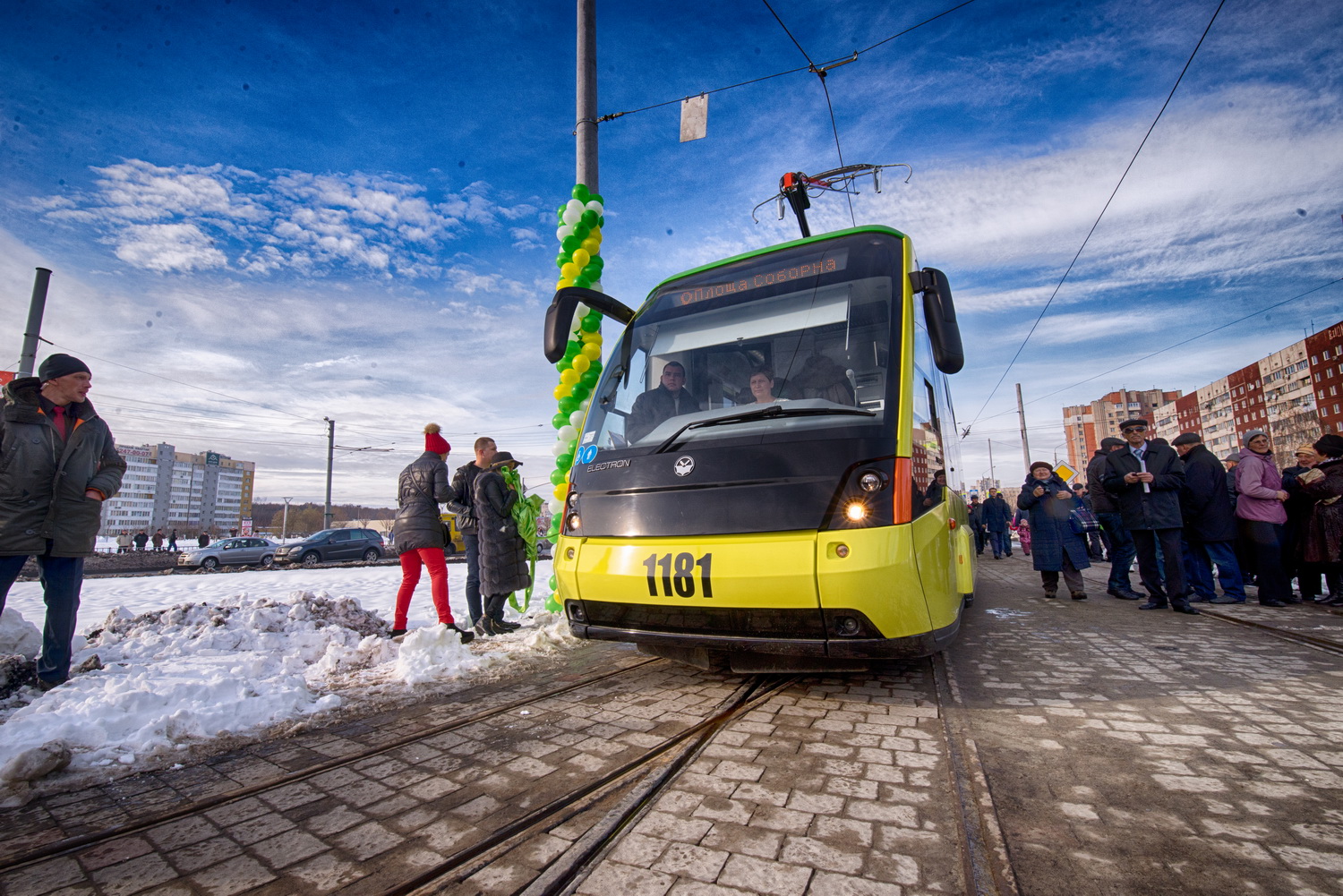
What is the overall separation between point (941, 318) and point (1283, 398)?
394ft

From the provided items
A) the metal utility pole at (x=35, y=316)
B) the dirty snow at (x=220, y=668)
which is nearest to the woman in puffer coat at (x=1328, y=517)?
the dirty snow at (x=220, y=668)

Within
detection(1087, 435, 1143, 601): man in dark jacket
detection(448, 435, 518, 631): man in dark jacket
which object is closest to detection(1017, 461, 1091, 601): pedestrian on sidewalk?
detection(1087, 435, 1143, 601): man in dark jacket

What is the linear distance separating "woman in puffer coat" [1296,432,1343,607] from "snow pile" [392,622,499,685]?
8.58 m

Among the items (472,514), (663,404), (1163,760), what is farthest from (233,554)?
(1163,760)

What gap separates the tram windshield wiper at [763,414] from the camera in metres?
3.10

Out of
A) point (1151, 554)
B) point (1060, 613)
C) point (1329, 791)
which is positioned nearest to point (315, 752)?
point (1329, 791)

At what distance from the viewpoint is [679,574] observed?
9.83ft

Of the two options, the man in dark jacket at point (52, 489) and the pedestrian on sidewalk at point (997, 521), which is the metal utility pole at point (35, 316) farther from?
the pedestrian on sidewalk at point (997, 521)

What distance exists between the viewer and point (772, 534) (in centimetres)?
287

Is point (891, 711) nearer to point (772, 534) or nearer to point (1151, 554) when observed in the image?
point (772, 534)

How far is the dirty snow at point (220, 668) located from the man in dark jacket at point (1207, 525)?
7.41 m

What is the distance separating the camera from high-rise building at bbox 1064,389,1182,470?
106875mm

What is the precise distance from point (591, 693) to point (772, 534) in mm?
1621

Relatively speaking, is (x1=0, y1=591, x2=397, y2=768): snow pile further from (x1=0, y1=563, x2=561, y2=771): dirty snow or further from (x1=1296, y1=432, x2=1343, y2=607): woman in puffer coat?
(x1=1296, y1=432, x2=1343, y2=607): woman in puffer coat
